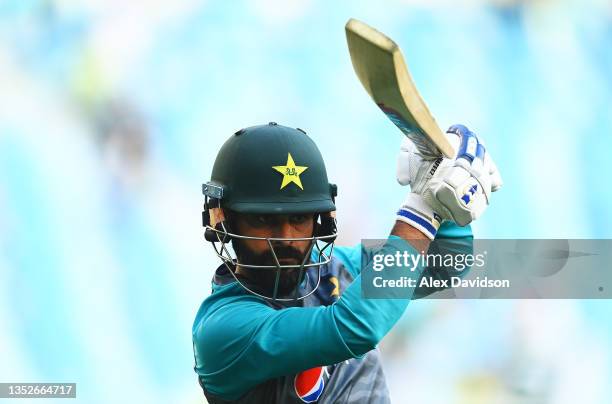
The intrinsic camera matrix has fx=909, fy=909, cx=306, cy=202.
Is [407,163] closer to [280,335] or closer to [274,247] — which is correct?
[274,247]

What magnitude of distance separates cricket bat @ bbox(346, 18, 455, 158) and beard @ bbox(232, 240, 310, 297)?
59cm

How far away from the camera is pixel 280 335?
8.96 feet

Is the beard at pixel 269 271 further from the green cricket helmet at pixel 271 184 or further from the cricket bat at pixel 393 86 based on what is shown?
the cricket bat at pixel 393 86

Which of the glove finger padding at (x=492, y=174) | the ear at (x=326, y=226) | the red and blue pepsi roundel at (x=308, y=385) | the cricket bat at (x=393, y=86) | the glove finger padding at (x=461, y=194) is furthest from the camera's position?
the ear at (x=326, y=226)

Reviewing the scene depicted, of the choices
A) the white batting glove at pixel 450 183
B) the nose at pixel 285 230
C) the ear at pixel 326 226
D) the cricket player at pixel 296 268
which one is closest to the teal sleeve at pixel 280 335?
the cricket player at pixel 296 268

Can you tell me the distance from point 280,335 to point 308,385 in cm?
33

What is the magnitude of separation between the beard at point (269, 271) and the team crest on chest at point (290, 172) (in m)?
0.22

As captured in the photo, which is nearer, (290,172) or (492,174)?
(492,174)

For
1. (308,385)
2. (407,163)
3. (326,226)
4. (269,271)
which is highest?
(407,163)

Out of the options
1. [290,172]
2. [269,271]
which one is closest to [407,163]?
[290,172]

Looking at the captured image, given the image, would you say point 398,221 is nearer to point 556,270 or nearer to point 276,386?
point 276,386

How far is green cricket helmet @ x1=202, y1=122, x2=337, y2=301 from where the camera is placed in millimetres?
3016

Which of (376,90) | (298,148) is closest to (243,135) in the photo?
(298,148)

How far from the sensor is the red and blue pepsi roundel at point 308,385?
9.75ft
